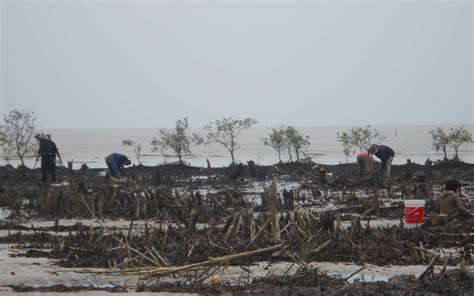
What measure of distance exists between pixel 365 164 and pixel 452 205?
8.50m

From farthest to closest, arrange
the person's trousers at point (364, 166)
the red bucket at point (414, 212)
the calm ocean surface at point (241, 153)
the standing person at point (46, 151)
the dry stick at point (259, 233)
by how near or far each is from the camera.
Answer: the calm ocean surface at point (241, 153)
the person's trousers at point (364, 166)
the standing person at point (46, 151)
the red bucket at point (414, 212)
the dry stick at point (259, 233)

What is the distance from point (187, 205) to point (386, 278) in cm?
544

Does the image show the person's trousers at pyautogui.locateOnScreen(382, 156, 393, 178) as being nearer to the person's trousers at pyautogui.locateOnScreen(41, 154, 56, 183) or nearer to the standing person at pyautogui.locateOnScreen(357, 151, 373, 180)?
the standing person at pyautogui.locateOnScreen(357, 151, 373, 180)

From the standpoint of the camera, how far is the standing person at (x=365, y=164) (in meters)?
17.6

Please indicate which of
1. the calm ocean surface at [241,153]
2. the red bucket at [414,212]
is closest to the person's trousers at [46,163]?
the red bucket at [414,212]

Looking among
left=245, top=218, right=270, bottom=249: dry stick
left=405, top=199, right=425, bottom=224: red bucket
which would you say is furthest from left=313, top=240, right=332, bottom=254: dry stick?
left=405, top=199, right=425, bottom=224: red bucket

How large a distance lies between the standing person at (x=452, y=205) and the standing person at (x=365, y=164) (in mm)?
7607

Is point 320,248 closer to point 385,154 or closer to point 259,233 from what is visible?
point 259,233

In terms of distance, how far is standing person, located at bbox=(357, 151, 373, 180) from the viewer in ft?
57.8

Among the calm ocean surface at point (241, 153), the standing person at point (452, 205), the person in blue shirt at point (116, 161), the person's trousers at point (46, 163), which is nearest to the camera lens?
the standing person at point (452, 205)

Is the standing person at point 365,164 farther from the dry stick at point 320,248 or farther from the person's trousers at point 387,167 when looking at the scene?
the dry stick at point 320,248

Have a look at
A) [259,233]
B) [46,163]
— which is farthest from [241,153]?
[259,233]

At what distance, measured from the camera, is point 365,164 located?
18078mm

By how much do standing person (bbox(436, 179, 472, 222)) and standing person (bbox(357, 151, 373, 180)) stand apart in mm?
7607
